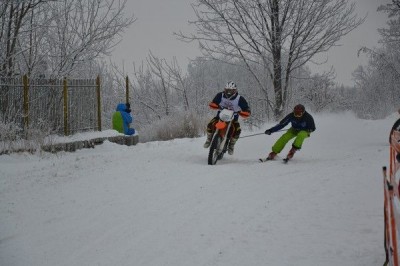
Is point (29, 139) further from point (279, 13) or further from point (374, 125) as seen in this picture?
point (374, 125)

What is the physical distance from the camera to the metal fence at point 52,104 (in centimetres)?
1246

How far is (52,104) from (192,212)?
33.1ft

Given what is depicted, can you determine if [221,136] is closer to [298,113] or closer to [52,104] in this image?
[298,113]

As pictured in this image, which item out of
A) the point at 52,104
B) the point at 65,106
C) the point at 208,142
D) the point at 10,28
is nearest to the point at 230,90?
the point at 208,142

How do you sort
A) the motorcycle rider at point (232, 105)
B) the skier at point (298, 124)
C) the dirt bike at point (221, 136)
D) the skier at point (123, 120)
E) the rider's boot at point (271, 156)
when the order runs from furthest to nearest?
the skier at point (123, 120) → the motorcycle rider at point (232, 105) → the skier at point (298, 124) → the rider's boot at point (271, 156) → the dirt bike at point (221, 136)

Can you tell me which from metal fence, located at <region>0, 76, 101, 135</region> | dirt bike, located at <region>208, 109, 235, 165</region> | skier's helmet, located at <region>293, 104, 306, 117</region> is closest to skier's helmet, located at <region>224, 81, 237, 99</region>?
dirt bike, located at <region>208, 109, 235, 165</region>

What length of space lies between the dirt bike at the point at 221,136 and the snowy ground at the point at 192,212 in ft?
1.20

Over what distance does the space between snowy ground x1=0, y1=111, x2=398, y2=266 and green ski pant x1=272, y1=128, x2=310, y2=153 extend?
414 millimetres

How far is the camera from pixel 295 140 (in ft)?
29.9

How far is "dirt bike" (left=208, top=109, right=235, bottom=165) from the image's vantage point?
Result: 904 cm

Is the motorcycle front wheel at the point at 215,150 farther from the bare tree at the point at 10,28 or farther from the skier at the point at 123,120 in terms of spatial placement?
the bare tree at the point at 10,28

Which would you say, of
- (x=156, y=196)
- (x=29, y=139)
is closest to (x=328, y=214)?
(x=156, y=196)

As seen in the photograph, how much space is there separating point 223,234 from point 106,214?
172cm

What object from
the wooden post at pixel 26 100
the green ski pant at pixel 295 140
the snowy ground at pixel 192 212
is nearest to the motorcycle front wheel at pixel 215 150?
the snowy ground at pixel 192 212
